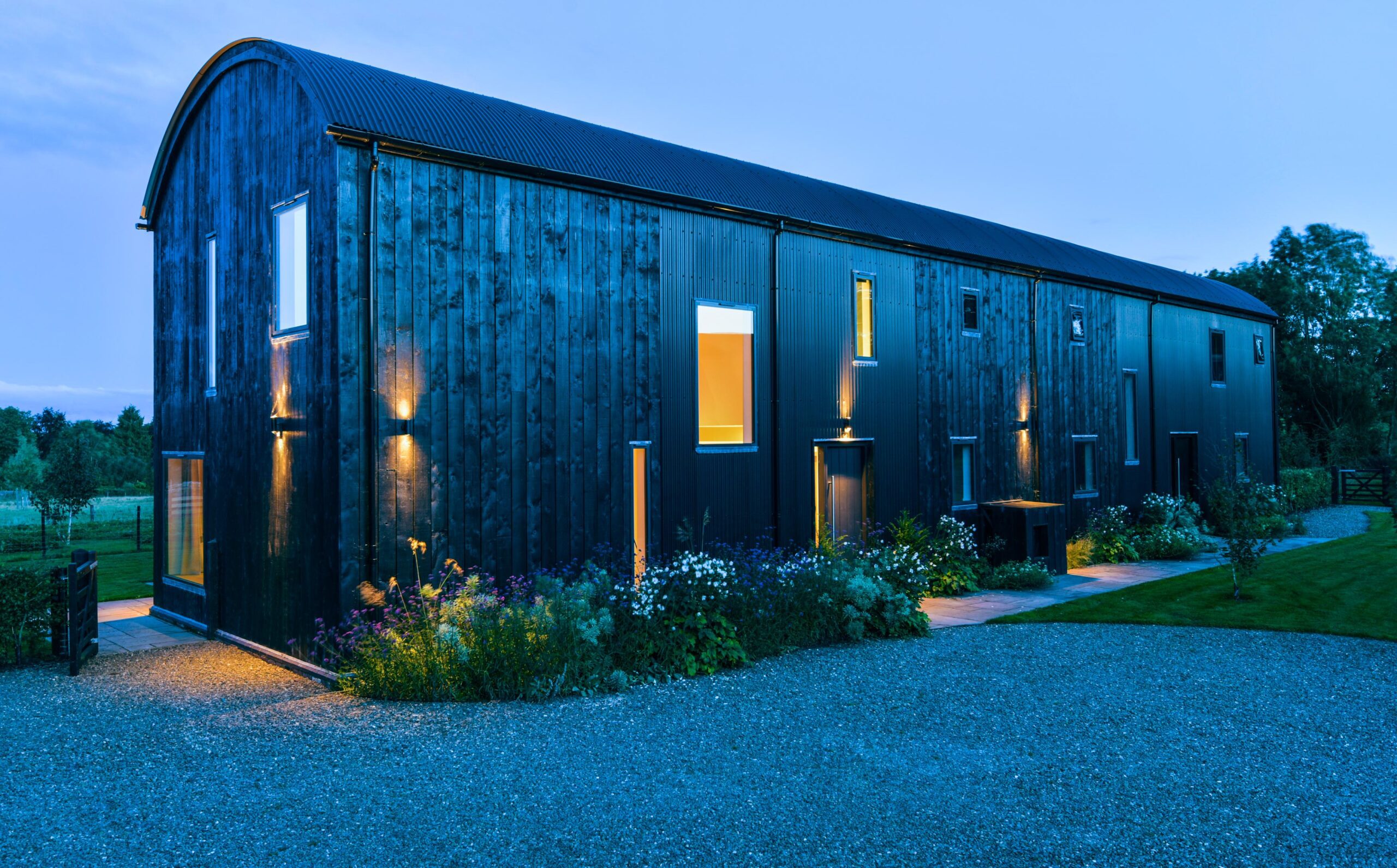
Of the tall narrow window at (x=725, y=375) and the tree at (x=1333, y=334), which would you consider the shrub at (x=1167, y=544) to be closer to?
the tall narrow window at (x=725, y=375)

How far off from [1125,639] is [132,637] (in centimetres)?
1112

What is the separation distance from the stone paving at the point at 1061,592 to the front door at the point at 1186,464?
345cm

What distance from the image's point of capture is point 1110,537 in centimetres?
1567

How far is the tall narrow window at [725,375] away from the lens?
10906 millimetres

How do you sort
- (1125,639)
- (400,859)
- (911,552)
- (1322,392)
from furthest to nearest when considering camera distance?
(1322,392) < (911,552) < (1125,639) < (400,859)

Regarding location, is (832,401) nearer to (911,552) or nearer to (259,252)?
(911,552)

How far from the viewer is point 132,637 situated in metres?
9.80

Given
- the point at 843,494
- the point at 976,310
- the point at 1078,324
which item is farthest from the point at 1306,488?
the point at 843,494

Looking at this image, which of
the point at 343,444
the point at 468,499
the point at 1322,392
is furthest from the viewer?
the point at 1322,392

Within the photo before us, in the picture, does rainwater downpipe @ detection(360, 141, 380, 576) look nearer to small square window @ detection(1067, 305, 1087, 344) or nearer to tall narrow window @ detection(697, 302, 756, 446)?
tall narrow window @ detection(697, 302, 756, 446)

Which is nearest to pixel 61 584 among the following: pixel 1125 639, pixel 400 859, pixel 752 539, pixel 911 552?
pixel 400 859

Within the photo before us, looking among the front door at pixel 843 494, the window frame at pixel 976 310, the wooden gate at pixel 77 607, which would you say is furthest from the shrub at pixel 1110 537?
the wooden gate at pixel 77 607

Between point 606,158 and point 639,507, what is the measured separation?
4012mm

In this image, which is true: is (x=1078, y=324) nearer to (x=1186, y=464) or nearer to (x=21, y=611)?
(x=1186, y=464)
